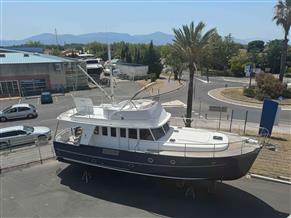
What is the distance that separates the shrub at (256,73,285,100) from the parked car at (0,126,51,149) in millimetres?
28486

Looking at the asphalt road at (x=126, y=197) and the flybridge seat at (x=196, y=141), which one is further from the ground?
the flybridge seat at (x=196, y=141)

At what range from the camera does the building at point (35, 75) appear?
4281 cm

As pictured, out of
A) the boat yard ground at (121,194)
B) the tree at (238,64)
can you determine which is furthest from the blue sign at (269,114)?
the tree at (238,64)

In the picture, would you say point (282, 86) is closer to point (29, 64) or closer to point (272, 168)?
point (272, 168)

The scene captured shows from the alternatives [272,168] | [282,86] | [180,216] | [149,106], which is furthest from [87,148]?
[282,86]

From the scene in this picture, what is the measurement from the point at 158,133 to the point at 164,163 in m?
1.75

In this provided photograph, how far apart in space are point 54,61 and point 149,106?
33815 millimetres

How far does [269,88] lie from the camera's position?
39844mm

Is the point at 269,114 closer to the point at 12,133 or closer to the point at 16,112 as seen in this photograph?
the point at 12,133

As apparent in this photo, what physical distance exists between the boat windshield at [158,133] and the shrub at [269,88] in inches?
1079

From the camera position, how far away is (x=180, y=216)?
13.1 meters

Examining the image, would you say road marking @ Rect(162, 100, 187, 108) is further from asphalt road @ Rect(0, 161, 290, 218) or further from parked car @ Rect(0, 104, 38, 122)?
asphalt road @ Rect(0, 161, 290, 218)

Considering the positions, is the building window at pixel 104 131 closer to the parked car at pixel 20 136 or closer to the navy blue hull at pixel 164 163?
the navy blue hull at pixel 164 163

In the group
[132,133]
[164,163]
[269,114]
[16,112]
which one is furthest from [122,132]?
[16,112]
